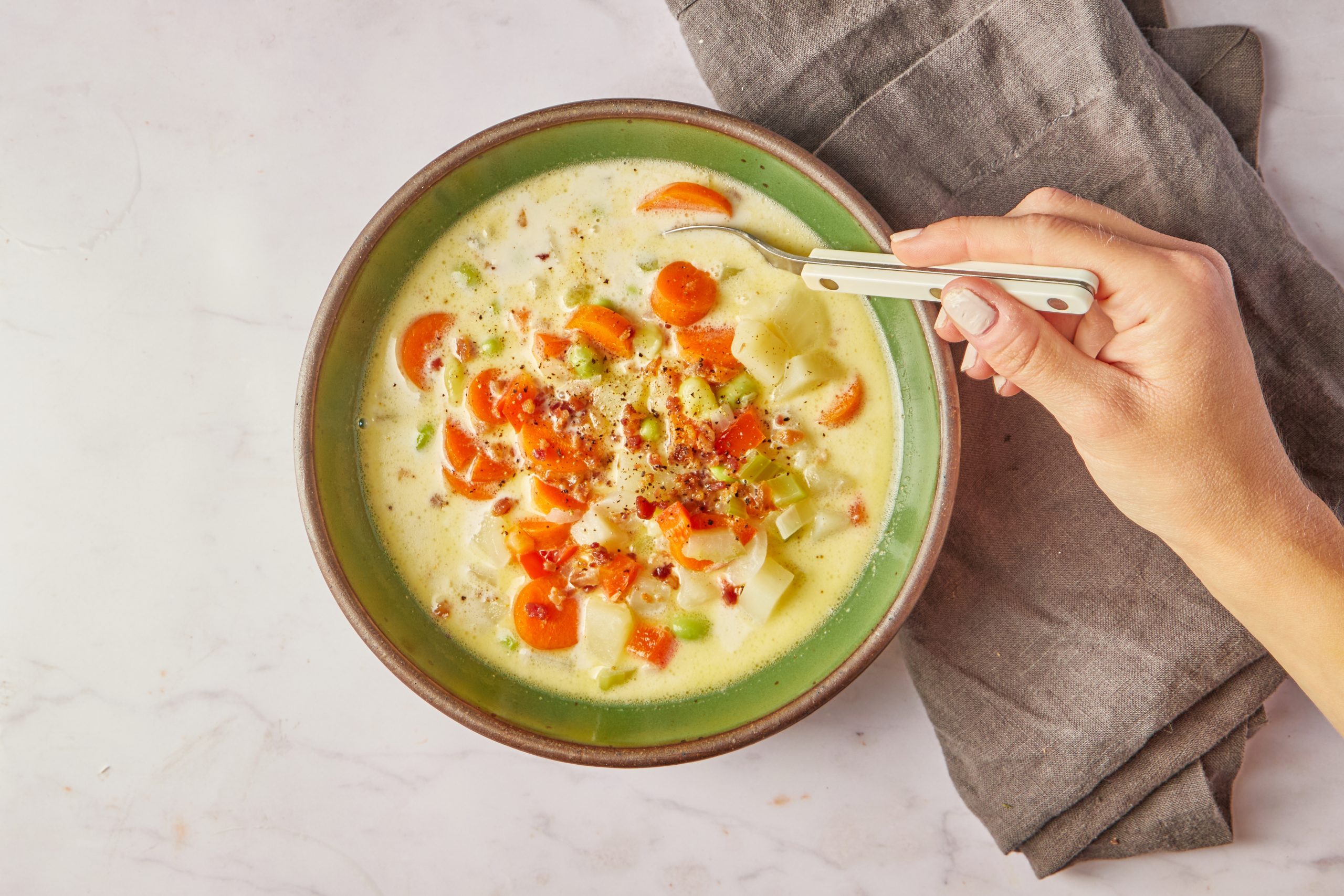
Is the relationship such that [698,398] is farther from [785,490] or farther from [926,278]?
[926,278]

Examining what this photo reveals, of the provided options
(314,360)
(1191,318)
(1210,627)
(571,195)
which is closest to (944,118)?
(1191,318)

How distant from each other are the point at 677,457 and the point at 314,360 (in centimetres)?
109

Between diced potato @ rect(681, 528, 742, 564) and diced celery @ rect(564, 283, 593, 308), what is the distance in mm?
781

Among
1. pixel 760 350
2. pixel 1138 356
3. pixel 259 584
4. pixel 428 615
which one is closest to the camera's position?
pixel 1138 356

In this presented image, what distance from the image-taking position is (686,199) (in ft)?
8.64

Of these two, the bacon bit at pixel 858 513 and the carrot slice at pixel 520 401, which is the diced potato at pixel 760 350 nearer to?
the bacon bit at pixel 858 513

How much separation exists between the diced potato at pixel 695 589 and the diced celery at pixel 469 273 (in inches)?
43.1

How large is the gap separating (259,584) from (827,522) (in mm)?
1924

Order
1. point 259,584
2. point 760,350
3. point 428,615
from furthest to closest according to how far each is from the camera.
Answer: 1. point 259,584
2. point 428,615
3. point 760,350

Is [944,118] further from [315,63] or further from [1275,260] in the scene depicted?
[315,63]

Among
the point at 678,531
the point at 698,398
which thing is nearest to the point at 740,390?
the point at 698,398

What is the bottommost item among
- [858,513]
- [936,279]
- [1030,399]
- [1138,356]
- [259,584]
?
[259,584]

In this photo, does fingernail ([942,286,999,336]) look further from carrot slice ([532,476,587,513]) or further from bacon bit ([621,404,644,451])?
carrot slice ([532,476,587,513])

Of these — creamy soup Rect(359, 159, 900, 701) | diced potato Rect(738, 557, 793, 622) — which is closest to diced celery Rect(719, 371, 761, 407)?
creamy soup Rect(359, 159, 900, 701)
